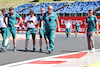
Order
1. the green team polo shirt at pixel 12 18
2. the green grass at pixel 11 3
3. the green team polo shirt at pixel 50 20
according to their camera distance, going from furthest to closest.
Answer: the green grass at pixel 11 3
the green team polo shirt at pixel 12 18
the green team polo shirt at pixel 50 20

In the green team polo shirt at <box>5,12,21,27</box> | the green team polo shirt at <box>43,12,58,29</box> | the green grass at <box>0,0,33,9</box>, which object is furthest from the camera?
the green grass at <box>0,0,33,9</box>

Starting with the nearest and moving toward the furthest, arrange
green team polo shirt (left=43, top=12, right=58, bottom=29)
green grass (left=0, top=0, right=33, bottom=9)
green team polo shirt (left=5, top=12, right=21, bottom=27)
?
green team polo shirt (left=43, top=12, right=58, bottom=29)
green team polo shirt (left=5, top=12, right=21, bottom=27)
green grass (left=0, top=0, right=33, bottom=9)

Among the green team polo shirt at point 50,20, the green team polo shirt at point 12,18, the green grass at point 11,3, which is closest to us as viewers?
the green team polo shirt at point 50,20

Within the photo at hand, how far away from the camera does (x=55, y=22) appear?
11945mm

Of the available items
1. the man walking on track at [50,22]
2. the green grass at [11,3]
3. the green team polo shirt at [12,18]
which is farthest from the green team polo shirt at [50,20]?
the green grass at [11,3]

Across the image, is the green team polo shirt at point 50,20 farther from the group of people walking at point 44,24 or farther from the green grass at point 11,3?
the green grass at point 11,3

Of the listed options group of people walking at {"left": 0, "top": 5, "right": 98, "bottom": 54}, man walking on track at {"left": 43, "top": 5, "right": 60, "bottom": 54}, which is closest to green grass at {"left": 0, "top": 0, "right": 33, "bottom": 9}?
group of people walking at {"left": 0, "top": 5, "right": 98, "bottom": 54}

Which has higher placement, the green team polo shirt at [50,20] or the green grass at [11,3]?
the green grass at [11,3]

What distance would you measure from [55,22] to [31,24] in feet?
4.24

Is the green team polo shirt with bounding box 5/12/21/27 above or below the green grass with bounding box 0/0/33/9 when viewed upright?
below

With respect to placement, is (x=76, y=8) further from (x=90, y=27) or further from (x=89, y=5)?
(x=90, y=27)

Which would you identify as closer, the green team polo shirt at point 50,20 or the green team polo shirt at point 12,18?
the green team polo shirt at point 50,20

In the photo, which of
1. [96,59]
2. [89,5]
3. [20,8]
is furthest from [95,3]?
[96,59]

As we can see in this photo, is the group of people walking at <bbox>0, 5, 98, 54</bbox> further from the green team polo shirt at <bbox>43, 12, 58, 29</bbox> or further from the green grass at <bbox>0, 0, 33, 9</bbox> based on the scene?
the green grass at <bbox>0, 0, 33, 9</bbox>
